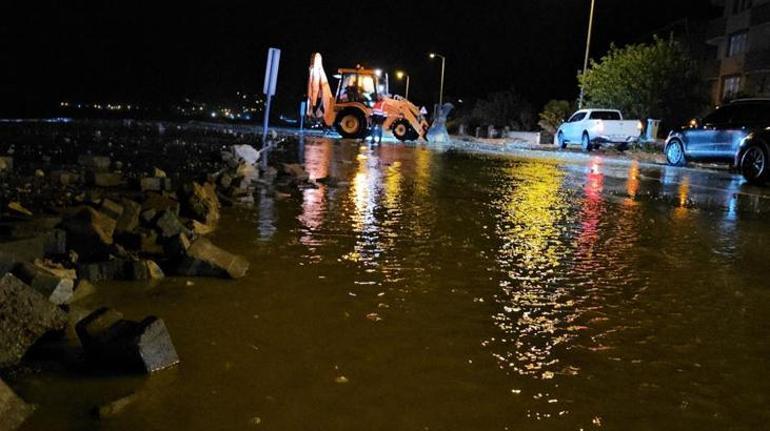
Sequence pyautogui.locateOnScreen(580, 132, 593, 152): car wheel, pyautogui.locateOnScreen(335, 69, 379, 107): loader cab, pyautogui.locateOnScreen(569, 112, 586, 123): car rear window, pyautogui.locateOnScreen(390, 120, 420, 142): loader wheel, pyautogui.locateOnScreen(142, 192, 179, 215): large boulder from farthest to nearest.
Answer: pyautogui.locateOnScreen(390, 120, 420, 142): loader wheel < pyautogui.locateOnScreen(335, 69, 379, 107): loader cab < pyautogui.locateOnScreen(569, 112, 586, 123): car rear window < pyautogui.locateOnScreen(580, 132, 593, 152): car wheel < pyautogui.locateOnScreen(142, 192, 179, 215): large boulder

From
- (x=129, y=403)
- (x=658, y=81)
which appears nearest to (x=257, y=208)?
(x=129, y=403)

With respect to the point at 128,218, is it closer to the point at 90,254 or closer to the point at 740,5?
the point at 90,254

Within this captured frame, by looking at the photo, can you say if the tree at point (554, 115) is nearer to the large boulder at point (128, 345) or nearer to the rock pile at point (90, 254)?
the rock pile at point (90, 254)

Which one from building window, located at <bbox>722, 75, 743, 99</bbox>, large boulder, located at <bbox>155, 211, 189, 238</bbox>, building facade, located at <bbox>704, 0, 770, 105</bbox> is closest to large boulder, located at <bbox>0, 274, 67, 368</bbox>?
large boulder, located at <bbox>155, 211, 189, 238</bbox>

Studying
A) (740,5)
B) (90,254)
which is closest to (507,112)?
(740,5)

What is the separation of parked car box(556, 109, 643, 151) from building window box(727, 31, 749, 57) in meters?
19.5

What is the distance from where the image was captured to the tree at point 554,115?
153 ft

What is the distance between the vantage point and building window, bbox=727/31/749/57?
154ft

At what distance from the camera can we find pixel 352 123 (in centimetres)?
3466

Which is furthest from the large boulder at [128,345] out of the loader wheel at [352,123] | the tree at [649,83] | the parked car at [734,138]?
the tree at [649,83]

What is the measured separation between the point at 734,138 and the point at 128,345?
1924 centimetres

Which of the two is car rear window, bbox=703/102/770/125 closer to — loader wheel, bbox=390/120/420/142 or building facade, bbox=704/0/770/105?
loader wheel, bbox=390/120/420/142

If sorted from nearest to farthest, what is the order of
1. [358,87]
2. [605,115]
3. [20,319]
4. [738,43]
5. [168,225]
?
[20,319] → [168,225] → [605,115] → [358,87] → [738,43]

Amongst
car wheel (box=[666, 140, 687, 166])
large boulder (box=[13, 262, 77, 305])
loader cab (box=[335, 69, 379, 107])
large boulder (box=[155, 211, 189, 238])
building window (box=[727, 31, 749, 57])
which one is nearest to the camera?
large boulder (box=[13, 262, 77, 305])
